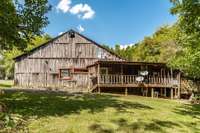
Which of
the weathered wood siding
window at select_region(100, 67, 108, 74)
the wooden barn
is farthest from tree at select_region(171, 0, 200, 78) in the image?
the weathered wood siding

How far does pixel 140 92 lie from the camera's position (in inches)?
1394

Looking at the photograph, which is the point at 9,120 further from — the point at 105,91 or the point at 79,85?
the point at 79,85

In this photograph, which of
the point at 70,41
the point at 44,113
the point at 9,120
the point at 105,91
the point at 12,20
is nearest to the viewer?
the point at 9,120

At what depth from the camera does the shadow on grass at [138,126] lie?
51.0ft

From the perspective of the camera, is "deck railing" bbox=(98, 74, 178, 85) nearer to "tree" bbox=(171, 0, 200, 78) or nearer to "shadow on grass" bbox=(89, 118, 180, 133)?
"tree" bbox=(171, 0, 200, 78)

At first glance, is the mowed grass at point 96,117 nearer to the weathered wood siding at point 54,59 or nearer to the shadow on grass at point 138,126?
the shadow on grass at point 138,126

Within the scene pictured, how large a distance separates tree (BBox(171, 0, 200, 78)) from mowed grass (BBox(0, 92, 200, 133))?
3.30 m

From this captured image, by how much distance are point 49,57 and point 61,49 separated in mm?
1815

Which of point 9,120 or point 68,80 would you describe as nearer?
point 9,120

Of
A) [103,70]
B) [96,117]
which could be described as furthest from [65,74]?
[96,117]

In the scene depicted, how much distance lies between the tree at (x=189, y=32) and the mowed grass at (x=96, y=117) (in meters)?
3.30

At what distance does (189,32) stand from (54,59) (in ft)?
71.3

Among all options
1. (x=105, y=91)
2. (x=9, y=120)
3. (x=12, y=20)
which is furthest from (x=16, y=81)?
(x=9, y=120)

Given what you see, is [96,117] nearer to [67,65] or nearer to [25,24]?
[25,24]
